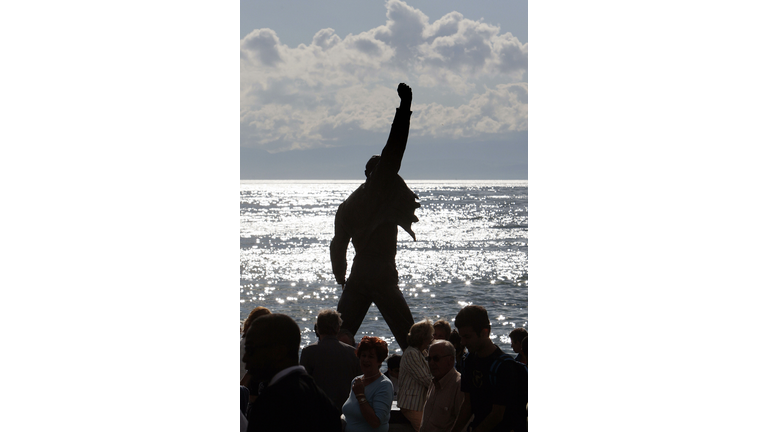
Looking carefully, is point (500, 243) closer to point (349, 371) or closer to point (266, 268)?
point (266, 268)

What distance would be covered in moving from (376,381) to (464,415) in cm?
77

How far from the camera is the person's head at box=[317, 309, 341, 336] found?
5574 mm

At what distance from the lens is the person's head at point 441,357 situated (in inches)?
188

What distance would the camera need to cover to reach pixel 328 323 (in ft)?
18.3

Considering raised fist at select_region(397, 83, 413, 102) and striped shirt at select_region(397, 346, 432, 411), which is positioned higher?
raised fist at select_region(397, 83, 413, 102)

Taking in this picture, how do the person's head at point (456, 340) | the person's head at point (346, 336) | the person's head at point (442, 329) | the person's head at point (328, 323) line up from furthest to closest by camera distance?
the person's head at point (456, 340)
the person's head at point (346, 336)
the person's head at point (442, 329)
the person's head at point (328, 323)

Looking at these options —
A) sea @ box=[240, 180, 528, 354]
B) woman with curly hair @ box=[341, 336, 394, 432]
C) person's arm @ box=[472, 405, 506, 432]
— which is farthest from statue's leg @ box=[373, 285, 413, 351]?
sea @ box=[240, 180, 528, 354]

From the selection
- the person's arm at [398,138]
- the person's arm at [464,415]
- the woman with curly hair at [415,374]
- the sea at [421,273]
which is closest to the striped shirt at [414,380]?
the woman with curly hair at [415,374]

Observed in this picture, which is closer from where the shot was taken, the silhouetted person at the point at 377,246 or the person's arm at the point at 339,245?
the silhouetted person at the point at 377,246

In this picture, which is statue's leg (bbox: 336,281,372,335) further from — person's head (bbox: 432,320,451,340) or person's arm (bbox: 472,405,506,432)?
person's arm (bbox: 472,405,506,432)

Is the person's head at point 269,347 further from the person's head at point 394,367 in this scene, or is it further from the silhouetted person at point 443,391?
the person's head at point 394,367

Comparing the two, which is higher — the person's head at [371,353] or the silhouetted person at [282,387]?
the silhouetted person at [282,387]

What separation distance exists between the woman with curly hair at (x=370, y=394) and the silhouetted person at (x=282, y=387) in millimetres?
1505

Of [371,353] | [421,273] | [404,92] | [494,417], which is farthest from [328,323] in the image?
[421,273]
